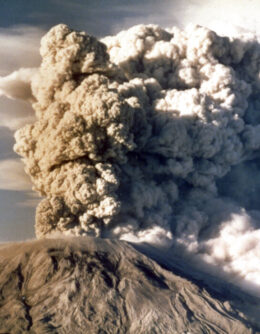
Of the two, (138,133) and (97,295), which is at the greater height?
(138,133)

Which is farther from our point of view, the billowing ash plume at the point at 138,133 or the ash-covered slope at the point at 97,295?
the billowing ash plume at the point at 138,133

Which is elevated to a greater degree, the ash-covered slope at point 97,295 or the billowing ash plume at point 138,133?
the billowing ash plume at point 138,133

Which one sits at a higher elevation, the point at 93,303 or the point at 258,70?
the point at 258,70

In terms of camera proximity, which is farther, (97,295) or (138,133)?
(138,133)

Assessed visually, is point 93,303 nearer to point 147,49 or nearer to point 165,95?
point 165,95

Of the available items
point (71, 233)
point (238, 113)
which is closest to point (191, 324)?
point (71, 233)
